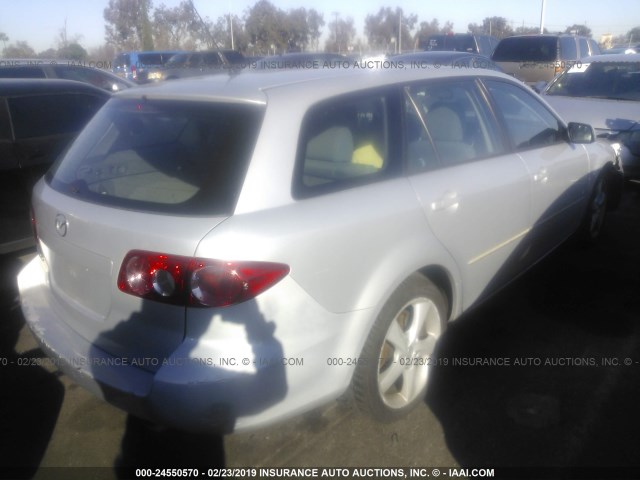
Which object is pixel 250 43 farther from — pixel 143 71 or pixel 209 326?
pixel 209 326

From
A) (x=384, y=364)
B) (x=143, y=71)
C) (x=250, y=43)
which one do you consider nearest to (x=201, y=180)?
(x=384, y=364)

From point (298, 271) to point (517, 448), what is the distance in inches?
53.7

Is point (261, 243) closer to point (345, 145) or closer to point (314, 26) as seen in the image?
point (345, 145)

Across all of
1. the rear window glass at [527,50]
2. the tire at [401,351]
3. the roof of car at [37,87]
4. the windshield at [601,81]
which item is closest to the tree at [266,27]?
the rear window glass at [527,50]

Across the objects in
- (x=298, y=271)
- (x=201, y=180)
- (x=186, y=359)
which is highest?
(x=201, y=180)

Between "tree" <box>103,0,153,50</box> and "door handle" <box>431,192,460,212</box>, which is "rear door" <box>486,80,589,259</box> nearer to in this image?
"door handle" <box>431,192,460,212</box>

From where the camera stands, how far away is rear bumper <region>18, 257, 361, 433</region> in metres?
1.94

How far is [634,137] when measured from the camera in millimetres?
6395

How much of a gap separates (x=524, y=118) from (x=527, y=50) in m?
11.3

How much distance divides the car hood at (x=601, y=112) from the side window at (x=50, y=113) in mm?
5440

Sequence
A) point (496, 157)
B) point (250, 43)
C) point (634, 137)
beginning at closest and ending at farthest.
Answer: point (496, 157), point (634, 137), point (250, 43)

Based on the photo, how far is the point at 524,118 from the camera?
369cm

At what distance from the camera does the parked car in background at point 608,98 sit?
643cm

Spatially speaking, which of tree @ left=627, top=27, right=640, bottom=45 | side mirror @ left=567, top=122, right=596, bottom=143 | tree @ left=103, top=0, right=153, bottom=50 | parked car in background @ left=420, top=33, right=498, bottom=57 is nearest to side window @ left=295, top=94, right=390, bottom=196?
side mirror @ left=567, top=122, right=596, bottom=143
